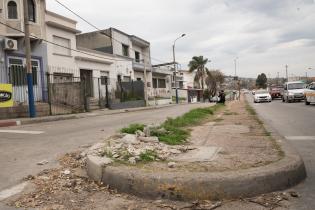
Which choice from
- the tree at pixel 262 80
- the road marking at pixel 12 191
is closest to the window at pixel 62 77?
the road marking at pixel 12 191

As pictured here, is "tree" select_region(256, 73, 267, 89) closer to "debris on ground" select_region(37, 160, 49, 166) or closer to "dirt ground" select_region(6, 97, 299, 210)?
"dirt ground" select_region(6, 97, 299, 210)

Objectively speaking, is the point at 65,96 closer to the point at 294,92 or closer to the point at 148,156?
the point at 148,156

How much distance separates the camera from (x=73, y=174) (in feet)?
19.2

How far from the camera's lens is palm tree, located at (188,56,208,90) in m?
78.8

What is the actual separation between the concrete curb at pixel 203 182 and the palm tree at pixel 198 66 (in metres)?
74.8

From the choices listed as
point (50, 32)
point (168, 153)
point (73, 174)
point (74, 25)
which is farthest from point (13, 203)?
point (74, 25)

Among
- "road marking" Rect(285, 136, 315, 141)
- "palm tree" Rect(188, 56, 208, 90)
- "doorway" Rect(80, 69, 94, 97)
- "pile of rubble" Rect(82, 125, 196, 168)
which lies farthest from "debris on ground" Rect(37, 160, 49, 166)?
"palm tree" Rect(188, 56, 208, 90)

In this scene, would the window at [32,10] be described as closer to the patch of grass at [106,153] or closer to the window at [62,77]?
the window at [62,77]

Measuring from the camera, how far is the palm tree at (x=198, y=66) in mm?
78750

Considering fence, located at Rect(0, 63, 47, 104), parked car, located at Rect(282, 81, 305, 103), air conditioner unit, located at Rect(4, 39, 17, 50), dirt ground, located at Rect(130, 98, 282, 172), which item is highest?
air conditioner unit, located at Rect(4, 39, 17, 50)

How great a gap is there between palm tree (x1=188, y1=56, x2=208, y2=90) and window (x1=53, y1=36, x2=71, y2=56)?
175 ft

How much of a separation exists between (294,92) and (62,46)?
2102 cm

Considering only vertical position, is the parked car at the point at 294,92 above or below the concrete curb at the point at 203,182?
above

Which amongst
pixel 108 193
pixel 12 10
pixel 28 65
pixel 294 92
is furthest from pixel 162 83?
pixel 108 193
